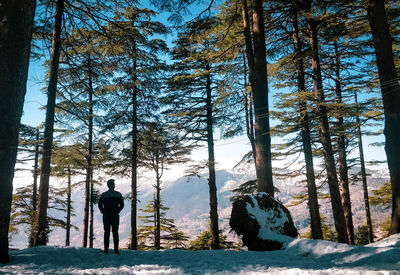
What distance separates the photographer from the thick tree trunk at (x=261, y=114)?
689 centimetres

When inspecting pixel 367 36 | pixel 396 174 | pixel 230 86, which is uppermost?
pixel 367 36

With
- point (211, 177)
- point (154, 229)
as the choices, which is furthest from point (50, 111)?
point (154, 229)

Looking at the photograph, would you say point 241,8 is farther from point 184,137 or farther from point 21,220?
point 21,220

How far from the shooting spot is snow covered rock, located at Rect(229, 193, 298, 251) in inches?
200

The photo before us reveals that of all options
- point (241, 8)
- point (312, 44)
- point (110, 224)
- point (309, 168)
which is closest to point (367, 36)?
point (312, 44)

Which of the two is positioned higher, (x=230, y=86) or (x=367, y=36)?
(x=367, y=36)

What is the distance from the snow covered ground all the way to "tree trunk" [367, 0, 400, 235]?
296 centimetres

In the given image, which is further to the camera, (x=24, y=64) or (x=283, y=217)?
(x=283, y=217)

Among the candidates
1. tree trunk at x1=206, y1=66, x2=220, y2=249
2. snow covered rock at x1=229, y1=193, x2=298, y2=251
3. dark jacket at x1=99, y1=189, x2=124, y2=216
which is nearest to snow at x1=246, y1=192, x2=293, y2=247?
snow covered rock at x1=229, y1=193, x2=298, y2=251

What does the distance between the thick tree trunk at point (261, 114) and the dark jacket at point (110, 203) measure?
13.4ft

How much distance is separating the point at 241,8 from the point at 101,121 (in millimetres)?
9120

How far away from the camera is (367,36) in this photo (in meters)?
9.27

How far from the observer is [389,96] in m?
6.18

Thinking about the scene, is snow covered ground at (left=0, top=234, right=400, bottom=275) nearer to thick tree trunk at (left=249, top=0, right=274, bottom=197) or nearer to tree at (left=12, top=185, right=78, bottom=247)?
thick tree trunk at (left=249, top=0, right=274, bottom=197)
